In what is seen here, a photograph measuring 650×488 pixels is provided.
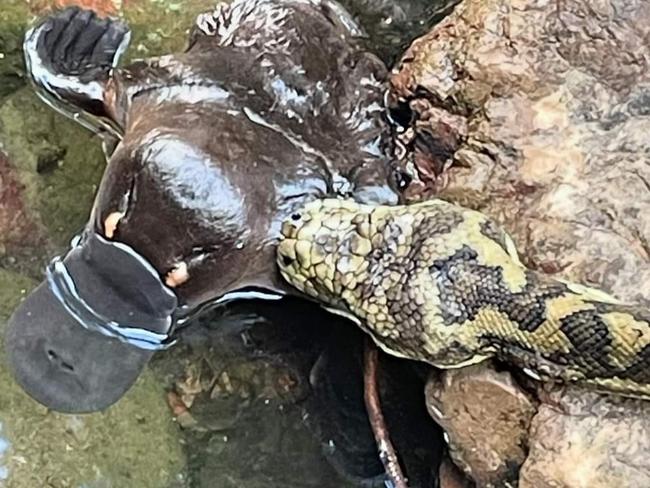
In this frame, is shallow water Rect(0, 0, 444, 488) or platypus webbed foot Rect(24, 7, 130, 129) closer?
shallow water Rect(0, 0, 444, 488)

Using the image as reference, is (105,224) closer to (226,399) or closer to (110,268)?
(110,268)

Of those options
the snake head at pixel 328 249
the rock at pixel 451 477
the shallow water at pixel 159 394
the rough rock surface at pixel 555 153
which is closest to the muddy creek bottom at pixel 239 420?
the shallow water at pixel 159 394

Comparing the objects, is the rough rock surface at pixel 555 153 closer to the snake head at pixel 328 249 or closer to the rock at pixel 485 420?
the rock at pixel 485 420

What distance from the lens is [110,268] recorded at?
9.62ft

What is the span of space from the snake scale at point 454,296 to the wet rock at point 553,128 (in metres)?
0.08

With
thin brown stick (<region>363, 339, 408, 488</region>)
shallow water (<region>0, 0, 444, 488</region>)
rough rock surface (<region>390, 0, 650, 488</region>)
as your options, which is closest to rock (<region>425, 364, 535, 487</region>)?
rough rock surface (<region>390, 0, 650, 488</region>)

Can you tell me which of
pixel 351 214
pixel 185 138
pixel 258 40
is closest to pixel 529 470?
pixel 351 214

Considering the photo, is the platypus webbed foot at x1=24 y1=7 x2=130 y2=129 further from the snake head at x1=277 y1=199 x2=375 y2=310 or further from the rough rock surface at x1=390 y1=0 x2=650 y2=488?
the rough rock surface at x1=390 y1=0 x2=650 y2=488

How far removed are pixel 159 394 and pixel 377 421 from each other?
0.60m

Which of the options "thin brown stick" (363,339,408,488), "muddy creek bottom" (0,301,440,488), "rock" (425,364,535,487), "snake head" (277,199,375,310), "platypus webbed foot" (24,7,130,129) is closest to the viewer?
"rock" (425,364,535,487)

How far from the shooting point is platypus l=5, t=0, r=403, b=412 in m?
2.86

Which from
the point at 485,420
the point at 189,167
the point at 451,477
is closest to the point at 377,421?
the point at 451,477

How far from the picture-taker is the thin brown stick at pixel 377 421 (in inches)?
118

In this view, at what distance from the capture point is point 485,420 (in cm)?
268
